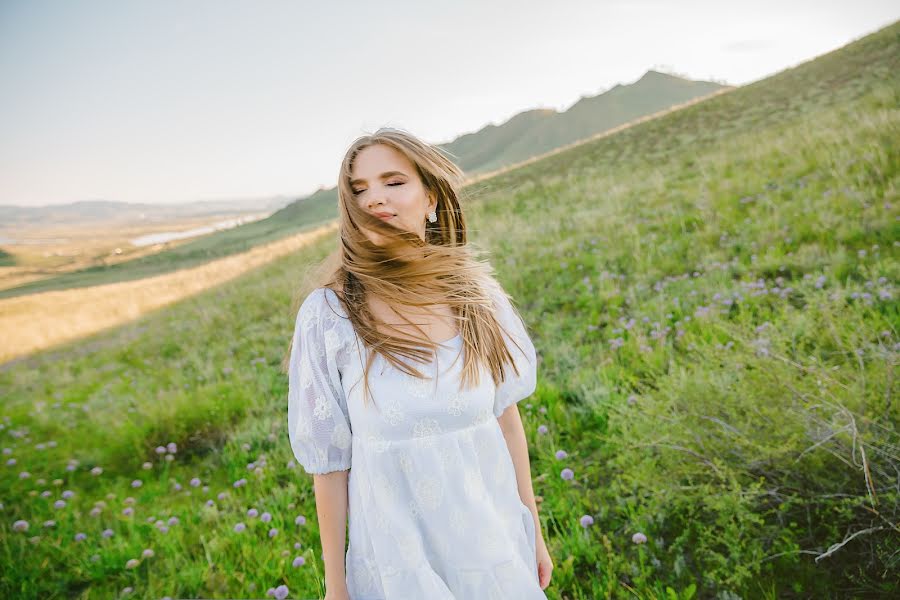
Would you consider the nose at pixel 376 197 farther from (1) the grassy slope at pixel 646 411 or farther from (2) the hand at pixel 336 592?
(2) the hand at pixel 336 592

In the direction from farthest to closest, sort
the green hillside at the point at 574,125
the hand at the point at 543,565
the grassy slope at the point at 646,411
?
the green hillside at the point at 574,125, the grassy slope at the point at 646,411, the hand at the point at 543,565

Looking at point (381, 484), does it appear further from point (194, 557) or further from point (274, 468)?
point (274, 468)

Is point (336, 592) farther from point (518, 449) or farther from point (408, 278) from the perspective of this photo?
point (408, 278)

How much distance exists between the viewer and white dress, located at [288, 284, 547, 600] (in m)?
1.40

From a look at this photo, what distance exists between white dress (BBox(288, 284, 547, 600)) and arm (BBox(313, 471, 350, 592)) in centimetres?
5

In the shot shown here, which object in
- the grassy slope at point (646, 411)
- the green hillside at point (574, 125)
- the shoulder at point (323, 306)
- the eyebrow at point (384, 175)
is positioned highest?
the green hillside at point (574, 125)

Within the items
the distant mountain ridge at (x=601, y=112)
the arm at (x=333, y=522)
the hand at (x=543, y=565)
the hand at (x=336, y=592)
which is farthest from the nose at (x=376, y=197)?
the distant mountain ridge at (x=601, y=112)

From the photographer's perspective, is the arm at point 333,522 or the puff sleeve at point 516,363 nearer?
the arm at point 333,522

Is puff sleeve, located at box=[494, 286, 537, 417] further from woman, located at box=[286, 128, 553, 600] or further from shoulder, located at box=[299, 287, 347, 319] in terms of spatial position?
shoulder, located at box=[299, 287, 347, 319]

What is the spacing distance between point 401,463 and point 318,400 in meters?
0.32

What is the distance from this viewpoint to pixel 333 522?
57.3 inches

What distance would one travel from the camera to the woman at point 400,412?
4.63 feet

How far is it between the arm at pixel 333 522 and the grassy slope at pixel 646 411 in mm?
410

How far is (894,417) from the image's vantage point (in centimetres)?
204
